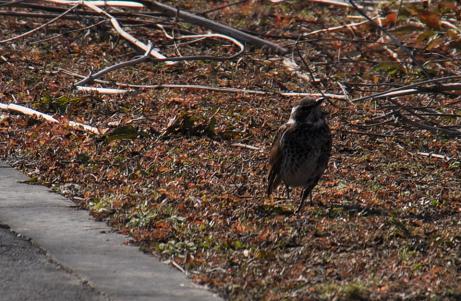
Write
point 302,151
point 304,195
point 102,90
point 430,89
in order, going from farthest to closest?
point 102,90 < point 430,89 < point 302,151 < point 304,195

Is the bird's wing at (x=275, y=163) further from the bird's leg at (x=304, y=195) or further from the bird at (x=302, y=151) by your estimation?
the bird's leg at (x=304, y=195)

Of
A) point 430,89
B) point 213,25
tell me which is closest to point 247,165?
point 430,89

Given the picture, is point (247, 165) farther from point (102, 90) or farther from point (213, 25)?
point (213, 25)

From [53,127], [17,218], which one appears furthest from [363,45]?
[17,218]

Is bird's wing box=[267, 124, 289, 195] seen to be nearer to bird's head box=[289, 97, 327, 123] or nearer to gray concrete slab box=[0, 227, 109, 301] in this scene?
bird's head box=[289, 97, 327, 123]

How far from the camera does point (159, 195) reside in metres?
6.92

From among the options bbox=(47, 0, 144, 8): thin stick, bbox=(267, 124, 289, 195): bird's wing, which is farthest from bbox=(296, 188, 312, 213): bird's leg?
bbox=(47, 0, 144, 8): thin stick

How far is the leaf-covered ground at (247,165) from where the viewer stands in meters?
5.76

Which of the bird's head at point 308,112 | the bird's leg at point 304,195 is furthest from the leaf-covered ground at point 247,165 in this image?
the bird's head at point 308,112

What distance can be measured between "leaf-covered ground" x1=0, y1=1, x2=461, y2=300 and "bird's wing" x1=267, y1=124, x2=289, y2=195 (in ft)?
0.32

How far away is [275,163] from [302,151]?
7.4 inches

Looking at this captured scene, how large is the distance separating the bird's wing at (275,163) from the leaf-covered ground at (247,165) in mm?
97

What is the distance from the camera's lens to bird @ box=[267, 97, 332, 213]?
23.4 ft

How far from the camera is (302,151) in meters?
7.23
